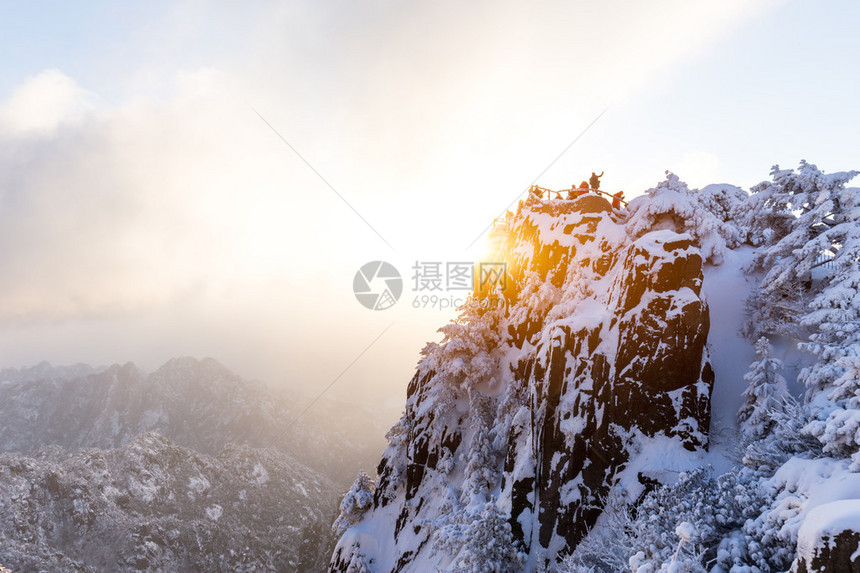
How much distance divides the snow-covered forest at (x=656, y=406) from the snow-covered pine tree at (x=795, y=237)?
11cm

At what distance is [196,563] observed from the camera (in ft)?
221

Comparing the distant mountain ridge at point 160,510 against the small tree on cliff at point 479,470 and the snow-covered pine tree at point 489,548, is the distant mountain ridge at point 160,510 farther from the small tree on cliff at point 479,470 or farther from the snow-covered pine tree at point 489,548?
the snow-covered pine tree at point 489,548

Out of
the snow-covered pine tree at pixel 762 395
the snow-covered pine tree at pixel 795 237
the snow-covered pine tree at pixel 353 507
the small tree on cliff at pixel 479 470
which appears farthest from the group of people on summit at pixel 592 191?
the snow-covered pine tree at pixel 353 507

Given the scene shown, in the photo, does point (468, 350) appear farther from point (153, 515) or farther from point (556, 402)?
point (153, 515)

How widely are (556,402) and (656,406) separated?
16.9 feet

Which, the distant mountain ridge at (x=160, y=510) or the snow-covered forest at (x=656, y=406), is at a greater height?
A: the snow-covered forest at (x=656, y=406)

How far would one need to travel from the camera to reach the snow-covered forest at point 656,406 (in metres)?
12.6

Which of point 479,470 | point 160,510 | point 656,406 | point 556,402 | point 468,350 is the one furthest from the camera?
point 160,510

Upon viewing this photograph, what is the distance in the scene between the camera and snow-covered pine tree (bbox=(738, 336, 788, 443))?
17578 mm

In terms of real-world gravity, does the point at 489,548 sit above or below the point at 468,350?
below

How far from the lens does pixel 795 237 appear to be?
20.6 metres

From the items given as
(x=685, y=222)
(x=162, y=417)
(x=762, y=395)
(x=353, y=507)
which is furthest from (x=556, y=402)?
(x=162, y=417)

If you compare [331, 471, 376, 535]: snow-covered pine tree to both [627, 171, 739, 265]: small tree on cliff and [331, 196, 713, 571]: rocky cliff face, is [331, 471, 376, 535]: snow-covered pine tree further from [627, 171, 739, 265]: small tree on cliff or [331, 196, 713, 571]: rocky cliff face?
[627, 171, 739, 265]: small tree on cliff

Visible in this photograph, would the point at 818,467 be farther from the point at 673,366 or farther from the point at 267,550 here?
the point at 267,550
